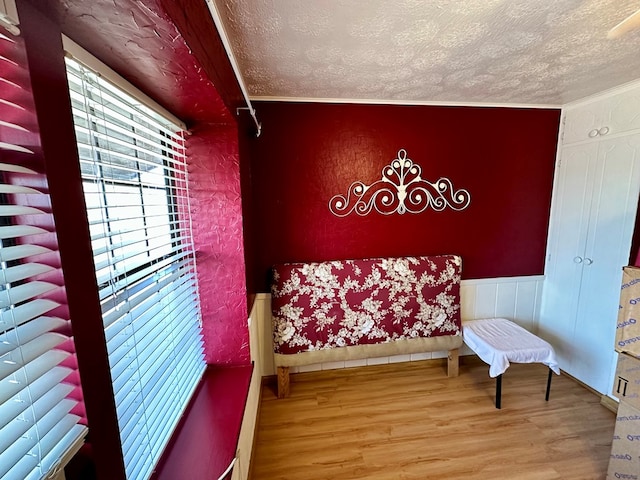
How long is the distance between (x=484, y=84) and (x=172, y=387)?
2.53 metres

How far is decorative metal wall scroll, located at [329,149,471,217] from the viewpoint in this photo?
2217 millimetres

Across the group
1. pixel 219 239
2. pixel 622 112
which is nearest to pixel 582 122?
pixel 622 112

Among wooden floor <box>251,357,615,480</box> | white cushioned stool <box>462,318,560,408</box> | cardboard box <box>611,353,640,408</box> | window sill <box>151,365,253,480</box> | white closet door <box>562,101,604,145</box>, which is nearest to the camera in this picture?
window sill <box>151,365,253,480</box>

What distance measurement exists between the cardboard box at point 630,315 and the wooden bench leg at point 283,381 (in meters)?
2.02

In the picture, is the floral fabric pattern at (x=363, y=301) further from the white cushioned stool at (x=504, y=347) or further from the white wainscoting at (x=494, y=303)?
the white wainscoting at (x=494, y=303)

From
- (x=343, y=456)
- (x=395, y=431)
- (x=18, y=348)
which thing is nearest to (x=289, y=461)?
(x=343, y=456)

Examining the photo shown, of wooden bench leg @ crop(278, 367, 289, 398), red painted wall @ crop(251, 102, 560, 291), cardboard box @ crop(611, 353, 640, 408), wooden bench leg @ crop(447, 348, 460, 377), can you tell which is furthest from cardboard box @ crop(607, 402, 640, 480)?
wooden bench leg @ crop(278, 367, 289, 398)

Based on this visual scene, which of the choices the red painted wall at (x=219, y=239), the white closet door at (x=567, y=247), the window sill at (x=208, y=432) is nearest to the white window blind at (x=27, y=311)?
the window sill at (x=208, y=432)

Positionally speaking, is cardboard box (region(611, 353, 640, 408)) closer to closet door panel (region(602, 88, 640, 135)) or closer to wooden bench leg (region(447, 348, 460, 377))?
wooden bench leg (region(447, 348, 460, 377))

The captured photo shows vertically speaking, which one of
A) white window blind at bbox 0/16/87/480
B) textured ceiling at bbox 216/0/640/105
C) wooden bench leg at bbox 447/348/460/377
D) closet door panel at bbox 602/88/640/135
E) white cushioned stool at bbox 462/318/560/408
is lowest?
wooden bench leg at bbox 447/348/460/377

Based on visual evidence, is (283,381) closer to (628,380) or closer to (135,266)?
(135,266)

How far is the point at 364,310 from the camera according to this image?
2.20 metres

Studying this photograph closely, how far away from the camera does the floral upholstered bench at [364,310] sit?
2123 mm

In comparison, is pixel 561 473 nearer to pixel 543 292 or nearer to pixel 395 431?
pixel 395 431
